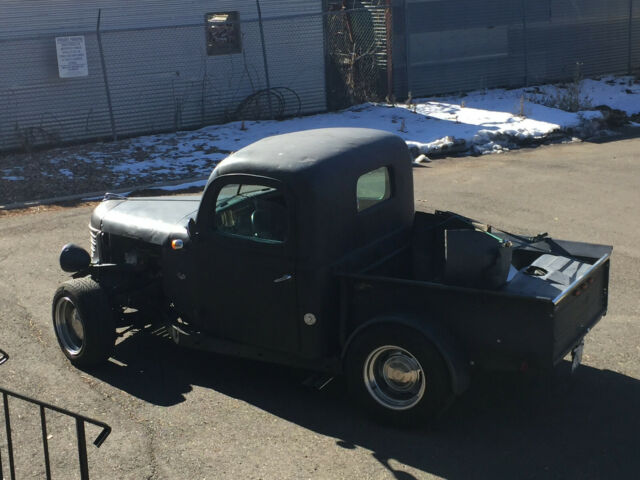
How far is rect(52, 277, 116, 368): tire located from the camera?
6375 mm

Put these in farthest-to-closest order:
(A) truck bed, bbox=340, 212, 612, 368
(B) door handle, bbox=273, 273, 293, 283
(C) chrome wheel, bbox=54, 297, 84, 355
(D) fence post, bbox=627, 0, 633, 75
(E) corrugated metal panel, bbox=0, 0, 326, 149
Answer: (D) fence post, bbox=627, 0, 633, 75 → (E) corrugated metal panel, bbox=0, 0, 326, 149 → (C) chrome wheel, bbox=54, 297, 84, 355 → (B) door handle, bbox=273, 273, 293, 283 → (A) truck bed, bbox=340, 212, 612, 368

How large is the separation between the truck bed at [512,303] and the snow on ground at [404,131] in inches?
349

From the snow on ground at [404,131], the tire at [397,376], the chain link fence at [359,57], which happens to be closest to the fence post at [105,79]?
the snow on ground at [404,131]

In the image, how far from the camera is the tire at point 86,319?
638 centimetres

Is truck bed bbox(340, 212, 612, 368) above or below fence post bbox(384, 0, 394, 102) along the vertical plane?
below

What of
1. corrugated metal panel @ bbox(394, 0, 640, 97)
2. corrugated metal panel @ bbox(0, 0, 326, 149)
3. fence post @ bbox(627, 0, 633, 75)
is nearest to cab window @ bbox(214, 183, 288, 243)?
corrugated metal panel @ bbox(0, 0, 326, 149)

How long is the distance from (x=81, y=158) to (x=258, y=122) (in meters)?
4.39

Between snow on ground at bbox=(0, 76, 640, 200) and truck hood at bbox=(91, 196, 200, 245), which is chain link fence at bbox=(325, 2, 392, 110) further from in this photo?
truck hood at bbox=(91, 196, 200, 245)

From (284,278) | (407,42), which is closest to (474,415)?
(284,278)

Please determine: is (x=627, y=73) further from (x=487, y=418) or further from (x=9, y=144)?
Result: (x=487, y=418)

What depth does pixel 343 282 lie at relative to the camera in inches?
217

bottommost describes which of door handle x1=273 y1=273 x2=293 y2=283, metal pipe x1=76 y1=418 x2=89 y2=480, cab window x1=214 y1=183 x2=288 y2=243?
metal pipe x1=76 y1=418 x2=89 y2=480

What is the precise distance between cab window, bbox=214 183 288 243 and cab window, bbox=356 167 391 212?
2.08ft

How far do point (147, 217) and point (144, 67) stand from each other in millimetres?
11294
